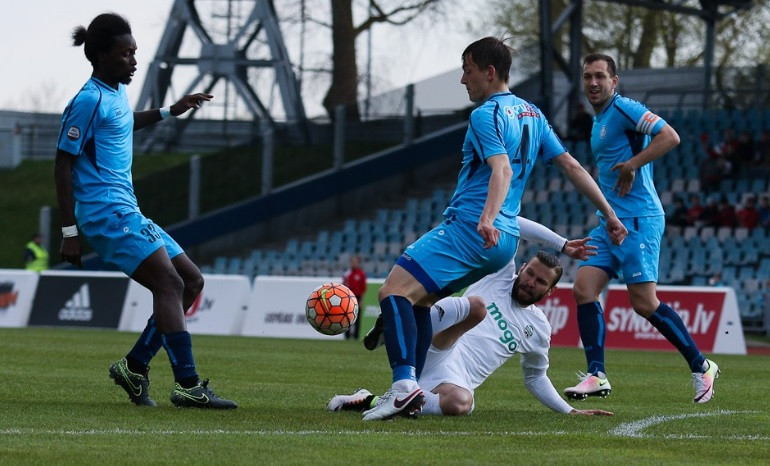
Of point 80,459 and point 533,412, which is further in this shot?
point 533,412

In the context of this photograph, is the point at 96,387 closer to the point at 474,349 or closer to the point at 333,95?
the point at 474,349

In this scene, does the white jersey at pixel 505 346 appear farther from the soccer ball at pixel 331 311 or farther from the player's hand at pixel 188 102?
Answer: the player's hand at pixel 188 102

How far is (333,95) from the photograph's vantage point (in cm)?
3831

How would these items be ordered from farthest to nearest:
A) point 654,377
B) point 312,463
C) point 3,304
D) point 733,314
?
point 3,304
point 733,314
point 654,377
point 312,463

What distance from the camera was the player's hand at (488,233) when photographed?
717cm

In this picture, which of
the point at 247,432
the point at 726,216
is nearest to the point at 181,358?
the point at 247,432

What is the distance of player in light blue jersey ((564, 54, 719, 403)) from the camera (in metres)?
9.53

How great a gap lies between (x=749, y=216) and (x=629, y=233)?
17.8 m

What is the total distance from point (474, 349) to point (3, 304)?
16595 mm

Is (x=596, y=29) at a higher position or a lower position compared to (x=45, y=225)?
higher

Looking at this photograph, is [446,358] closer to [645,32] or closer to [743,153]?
[743,153]

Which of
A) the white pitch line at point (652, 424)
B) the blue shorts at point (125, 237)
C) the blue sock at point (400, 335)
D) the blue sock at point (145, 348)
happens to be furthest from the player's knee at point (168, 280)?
the white pitch line at point (652, 424)

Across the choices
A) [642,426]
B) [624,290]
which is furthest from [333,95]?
[642,426]

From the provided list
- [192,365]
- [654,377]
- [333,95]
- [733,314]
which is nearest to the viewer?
[192,365]
